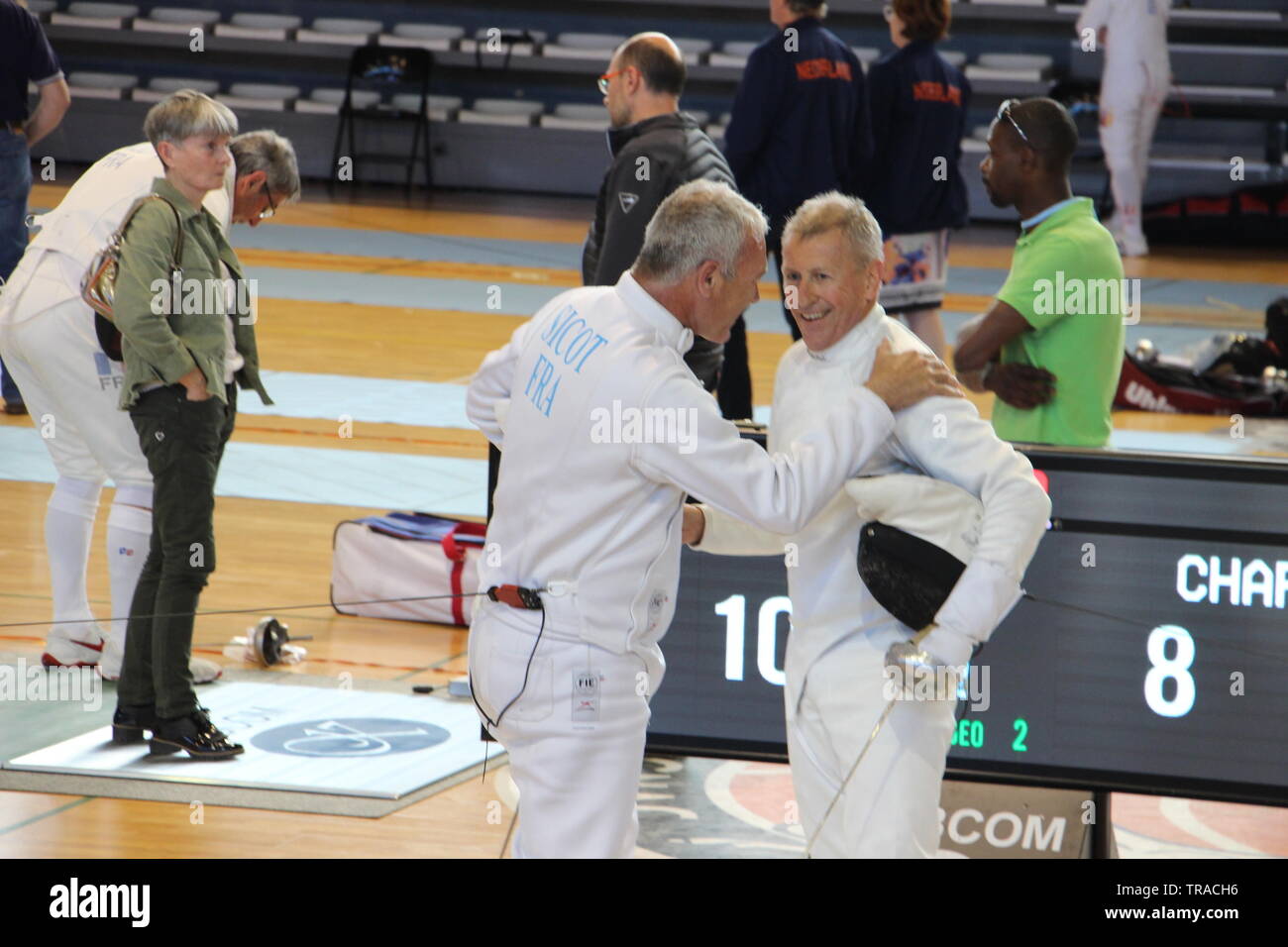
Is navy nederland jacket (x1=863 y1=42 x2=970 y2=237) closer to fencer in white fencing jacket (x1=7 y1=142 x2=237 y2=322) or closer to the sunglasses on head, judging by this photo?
the sunglasses on head

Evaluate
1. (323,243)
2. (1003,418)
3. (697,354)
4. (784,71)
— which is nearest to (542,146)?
(323,243)

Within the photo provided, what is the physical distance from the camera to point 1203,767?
3705mm

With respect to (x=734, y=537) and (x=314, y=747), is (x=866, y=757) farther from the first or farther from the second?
(x=314, y=747)

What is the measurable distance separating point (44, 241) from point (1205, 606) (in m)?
3.45

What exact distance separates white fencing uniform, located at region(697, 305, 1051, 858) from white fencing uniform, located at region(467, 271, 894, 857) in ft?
0.37

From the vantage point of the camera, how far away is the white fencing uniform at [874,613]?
2.78 meters

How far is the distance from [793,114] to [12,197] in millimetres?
3728

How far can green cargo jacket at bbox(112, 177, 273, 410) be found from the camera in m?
4.23

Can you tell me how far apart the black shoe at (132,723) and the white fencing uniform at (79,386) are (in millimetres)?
385

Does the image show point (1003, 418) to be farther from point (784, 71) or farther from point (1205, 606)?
point (784, 71)

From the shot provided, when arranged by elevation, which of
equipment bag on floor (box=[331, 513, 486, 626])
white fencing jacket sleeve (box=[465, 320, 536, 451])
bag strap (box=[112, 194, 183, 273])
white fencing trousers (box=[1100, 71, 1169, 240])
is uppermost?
white fencing trousers (box=[1100, 71, 1169, 240])

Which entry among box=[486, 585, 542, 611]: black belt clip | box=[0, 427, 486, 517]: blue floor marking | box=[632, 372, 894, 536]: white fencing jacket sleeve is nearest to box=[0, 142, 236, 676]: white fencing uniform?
box=[0, 427, 486, 517]: blue floor marking
